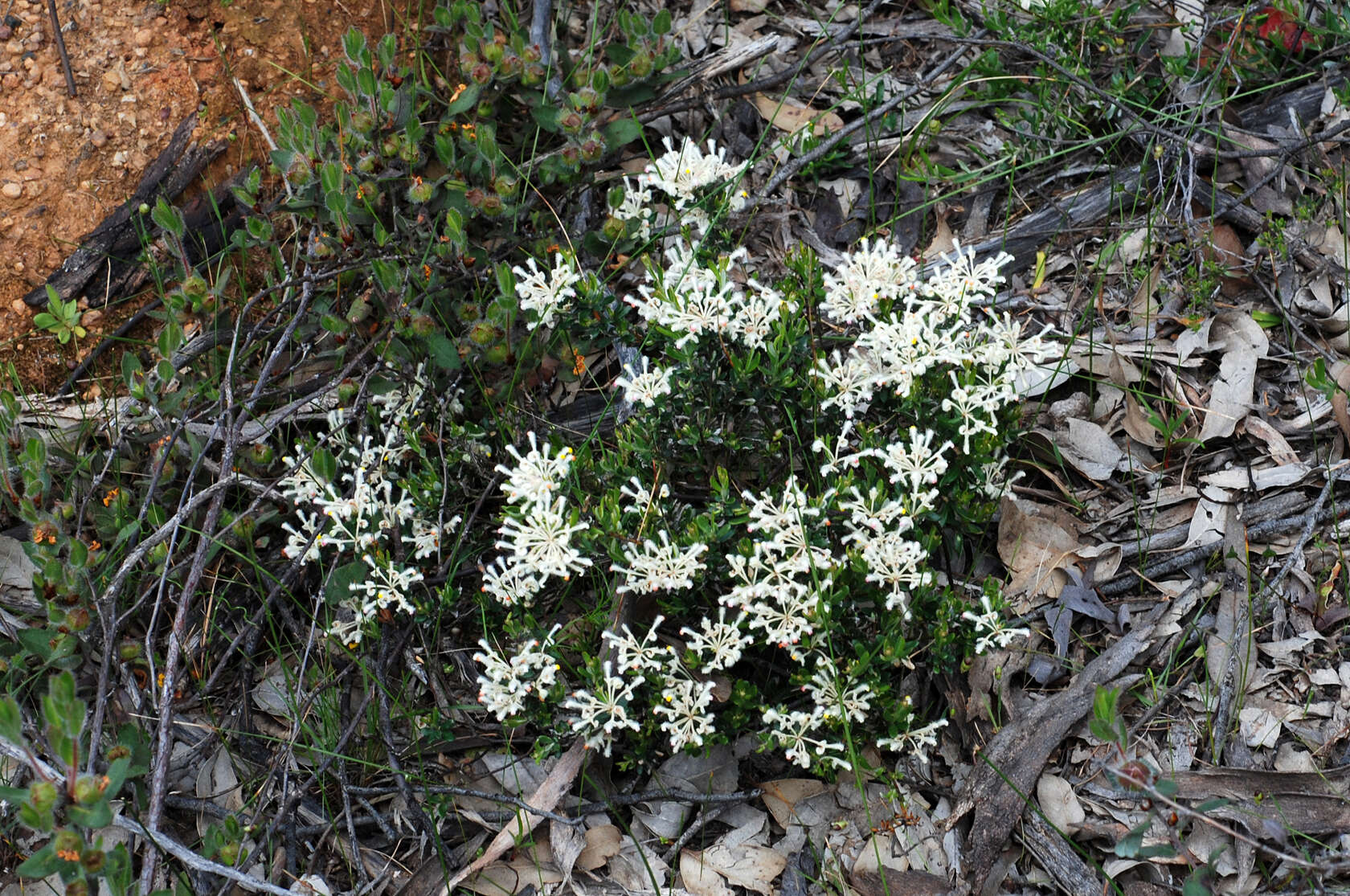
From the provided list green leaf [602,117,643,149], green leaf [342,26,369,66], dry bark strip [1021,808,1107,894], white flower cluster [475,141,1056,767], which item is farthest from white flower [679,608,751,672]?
green leaf [342,26,369,66]

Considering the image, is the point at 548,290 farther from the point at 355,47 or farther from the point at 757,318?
the point at 355,47

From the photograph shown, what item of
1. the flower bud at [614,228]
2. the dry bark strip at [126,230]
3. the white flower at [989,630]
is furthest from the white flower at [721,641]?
the dry bark strip at [126,230]

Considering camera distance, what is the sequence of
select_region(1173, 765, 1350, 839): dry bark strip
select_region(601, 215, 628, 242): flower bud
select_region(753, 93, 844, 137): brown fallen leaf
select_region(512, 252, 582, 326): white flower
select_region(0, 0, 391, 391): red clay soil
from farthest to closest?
1. select_region(753, 93, 844, 137): brown fallen leaf
2. select_region(0, 0, 391, 391): red clay soil
3. select_region(601, 215, 628, 242): flower bud
4. select_region(512, 252, 582, 326): white flower
5. select_region(1173, 765, 1350, 839): dry bark strip

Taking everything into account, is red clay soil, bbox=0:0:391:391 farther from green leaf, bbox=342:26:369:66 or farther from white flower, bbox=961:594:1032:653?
white flower, bbox=961:594:1032:653

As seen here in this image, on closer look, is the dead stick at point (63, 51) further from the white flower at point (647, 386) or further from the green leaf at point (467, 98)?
the white flower at point (647, 386)

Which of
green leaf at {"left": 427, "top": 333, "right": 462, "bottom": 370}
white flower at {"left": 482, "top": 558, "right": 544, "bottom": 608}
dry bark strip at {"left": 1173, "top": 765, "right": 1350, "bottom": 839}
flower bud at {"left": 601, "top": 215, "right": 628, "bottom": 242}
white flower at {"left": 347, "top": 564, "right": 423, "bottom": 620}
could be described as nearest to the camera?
dry bark strip at {"left": 1173, "top": 765, "right": 1350, "bottom": 839}

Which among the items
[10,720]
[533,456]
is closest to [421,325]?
[533,456]

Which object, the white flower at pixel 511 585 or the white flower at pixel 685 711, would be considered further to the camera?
the white flower at pixel 511 585

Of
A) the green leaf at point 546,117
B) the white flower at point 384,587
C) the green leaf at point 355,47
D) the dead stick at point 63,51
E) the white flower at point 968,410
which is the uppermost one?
the dead stick at point 63,51

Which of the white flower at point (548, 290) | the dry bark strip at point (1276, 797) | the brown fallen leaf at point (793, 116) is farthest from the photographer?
the brown fallen leaf at point (793, 116)
